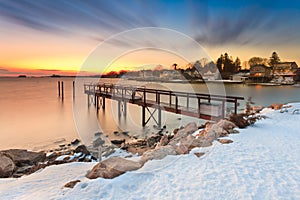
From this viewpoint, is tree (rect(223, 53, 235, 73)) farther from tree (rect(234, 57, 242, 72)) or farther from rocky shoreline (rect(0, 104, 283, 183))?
rocky shoreline (rect(0, 104, 283, 183))

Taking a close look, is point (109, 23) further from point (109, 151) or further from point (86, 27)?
point (109, 151)

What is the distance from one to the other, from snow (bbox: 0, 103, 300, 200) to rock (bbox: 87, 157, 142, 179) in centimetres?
13

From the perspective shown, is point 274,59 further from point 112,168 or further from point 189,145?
point 112,168

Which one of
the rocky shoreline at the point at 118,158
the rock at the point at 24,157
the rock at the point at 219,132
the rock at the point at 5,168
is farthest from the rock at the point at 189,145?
the rock at the point at 24,157

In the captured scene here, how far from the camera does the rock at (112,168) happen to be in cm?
325

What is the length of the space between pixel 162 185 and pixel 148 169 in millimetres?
666

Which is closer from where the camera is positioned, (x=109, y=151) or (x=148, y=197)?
(x=148, y=197)

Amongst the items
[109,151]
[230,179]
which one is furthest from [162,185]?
[109,151]

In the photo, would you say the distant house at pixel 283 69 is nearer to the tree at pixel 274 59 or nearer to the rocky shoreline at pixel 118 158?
the tree at pixel 274 59

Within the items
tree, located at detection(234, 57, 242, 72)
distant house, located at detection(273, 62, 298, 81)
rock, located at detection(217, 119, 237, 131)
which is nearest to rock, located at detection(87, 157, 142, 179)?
rock, located at detection(217, 119, 237, 131)

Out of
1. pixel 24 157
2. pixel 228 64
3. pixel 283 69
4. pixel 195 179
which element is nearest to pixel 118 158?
pixel 195 179

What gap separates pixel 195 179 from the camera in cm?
300

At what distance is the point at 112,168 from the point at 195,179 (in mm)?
1471

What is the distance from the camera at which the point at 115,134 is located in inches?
427
